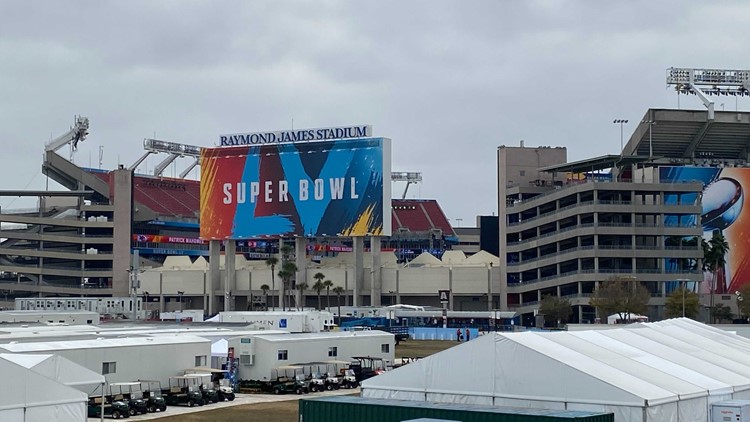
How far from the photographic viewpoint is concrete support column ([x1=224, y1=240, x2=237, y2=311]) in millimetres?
177625

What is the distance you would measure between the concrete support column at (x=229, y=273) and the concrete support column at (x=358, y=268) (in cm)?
2131

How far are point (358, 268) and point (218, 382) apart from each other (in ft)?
318

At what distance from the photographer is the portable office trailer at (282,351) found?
2987 inches

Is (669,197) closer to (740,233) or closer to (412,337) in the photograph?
(740,233)

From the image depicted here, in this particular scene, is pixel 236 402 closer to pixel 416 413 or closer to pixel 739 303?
pixel 416 413

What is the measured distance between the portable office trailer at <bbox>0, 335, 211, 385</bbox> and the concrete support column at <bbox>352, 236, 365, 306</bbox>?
93608 mm

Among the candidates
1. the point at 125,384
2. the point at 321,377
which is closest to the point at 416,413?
the point at 125,384

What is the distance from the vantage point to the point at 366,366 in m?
85.2

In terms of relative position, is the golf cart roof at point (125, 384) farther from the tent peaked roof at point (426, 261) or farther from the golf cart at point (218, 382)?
the tent peaked roof at point (426, 261)

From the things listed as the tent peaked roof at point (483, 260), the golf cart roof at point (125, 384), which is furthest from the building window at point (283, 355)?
the tent peaked roof at point (483, 260)

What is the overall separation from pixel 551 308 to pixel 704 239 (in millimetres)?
34636

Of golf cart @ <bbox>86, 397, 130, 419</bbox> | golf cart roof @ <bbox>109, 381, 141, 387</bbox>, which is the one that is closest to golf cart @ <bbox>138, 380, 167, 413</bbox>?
golf cart roof @ <bbox>109, 381, 141, 387</bbox>

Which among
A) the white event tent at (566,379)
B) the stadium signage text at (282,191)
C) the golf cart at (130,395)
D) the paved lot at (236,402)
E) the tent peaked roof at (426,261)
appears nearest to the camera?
the white event tent at (566,379)

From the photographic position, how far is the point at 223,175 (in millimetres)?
171250
